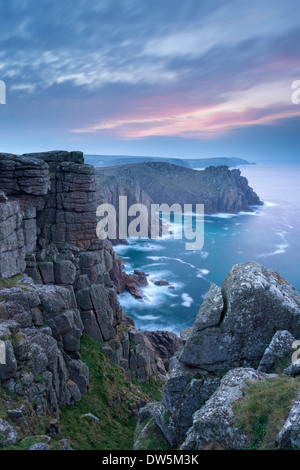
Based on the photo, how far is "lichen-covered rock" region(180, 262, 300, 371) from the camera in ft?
59.2

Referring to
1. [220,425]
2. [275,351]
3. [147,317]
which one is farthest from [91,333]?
[147,317]

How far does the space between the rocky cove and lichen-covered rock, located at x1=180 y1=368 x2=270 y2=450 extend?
0.15ft

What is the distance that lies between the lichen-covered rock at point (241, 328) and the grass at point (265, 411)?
14.1 ft

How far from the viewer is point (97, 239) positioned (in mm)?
46500

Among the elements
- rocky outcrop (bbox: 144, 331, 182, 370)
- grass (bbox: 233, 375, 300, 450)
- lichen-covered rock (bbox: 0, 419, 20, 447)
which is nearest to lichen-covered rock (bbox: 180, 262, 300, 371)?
grass (bbox: 233, 375, 300, 450)

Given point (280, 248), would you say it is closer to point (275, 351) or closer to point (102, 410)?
point (102, 410)

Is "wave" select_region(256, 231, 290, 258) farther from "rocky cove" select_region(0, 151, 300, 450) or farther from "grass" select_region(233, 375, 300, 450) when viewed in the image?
"grass" select_region(233, 375, 300, 450)

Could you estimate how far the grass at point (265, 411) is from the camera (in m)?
11.9

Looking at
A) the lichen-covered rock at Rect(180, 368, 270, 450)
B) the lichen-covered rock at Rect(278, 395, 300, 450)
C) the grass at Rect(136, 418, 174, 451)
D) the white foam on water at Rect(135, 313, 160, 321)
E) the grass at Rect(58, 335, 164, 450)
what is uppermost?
the lichen-covered rock at Rect(278, 395, 300, 450)

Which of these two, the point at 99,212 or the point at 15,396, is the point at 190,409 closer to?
the point at 15,396

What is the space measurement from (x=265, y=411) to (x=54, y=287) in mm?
25686

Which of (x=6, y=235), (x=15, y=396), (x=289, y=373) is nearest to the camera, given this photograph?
(x=289, y=373)

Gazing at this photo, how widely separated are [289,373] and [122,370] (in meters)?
29.5
